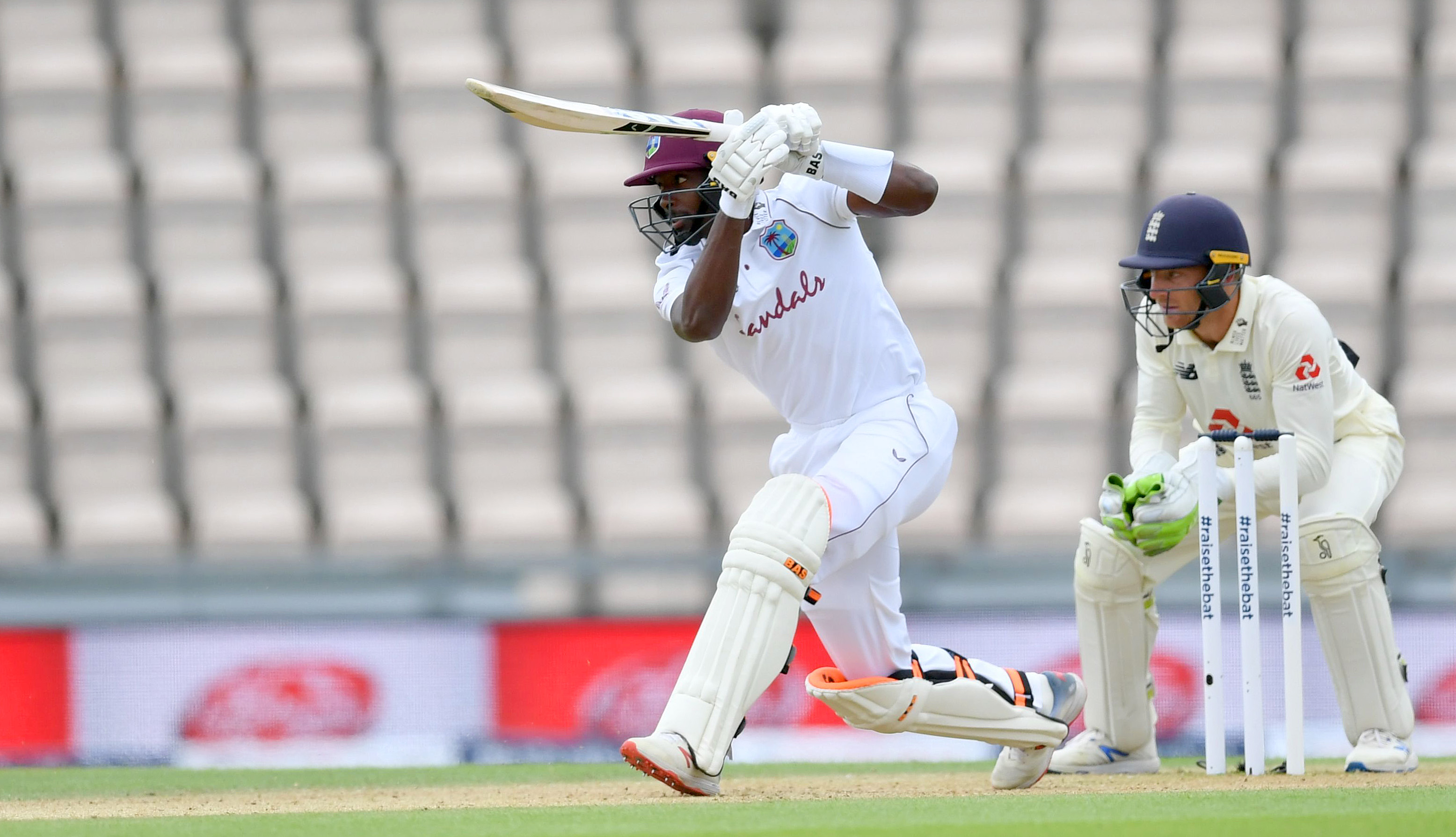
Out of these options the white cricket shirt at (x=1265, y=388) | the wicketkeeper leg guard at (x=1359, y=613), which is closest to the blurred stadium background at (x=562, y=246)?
the white cricket shirt at (x=1265, y=388)

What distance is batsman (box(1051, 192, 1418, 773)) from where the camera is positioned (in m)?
3.78

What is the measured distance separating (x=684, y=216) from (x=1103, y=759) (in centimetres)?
173

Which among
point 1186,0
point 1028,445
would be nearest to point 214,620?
point 1028,445

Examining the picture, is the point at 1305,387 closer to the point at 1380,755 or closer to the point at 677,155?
the point at 1380,755

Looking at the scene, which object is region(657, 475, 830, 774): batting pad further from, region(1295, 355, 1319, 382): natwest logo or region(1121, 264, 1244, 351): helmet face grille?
region(1295, 355, 1319, 382): natwest logo

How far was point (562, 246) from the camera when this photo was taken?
7781 millimetres

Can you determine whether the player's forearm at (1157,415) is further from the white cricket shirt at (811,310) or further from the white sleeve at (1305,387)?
the white cricket shirt at (811,310)

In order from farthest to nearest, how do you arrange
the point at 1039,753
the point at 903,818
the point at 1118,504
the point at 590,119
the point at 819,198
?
the point at 1118,504
the point at 1039,753
the point at 819,198
the point at 590,119
the point at 903,818

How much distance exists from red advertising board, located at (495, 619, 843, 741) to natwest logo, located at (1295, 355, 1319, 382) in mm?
2163

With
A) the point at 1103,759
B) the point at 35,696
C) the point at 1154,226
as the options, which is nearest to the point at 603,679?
the point at 35,696

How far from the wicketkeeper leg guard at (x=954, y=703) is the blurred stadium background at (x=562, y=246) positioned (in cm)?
299

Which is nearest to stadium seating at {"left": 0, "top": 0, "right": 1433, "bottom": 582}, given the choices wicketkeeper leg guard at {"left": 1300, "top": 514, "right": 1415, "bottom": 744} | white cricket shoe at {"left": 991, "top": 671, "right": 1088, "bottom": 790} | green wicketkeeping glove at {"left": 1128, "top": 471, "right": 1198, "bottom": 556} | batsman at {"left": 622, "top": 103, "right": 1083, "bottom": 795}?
wicketkeeper leg guard at {"left": 1300, "top": 514, "right": 1415, "bottom": 744}

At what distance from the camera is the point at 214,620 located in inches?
220

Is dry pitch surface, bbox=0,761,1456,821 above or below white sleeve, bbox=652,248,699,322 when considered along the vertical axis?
below
